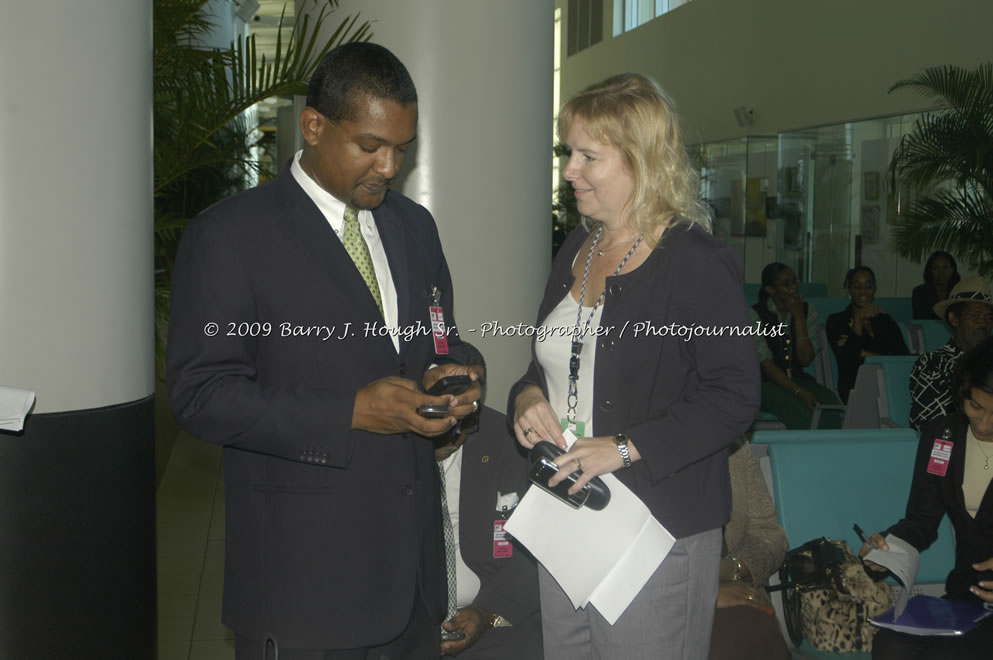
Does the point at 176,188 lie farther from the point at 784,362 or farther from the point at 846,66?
the point at 846,66

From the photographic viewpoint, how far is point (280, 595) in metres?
1.92

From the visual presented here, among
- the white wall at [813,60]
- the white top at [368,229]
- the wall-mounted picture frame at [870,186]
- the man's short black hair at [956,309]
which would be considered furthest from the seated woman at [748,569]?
the wall-mounted picture frame at [870,186]

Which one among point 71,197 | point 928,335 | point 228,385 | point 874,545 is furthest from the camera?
point 928,335

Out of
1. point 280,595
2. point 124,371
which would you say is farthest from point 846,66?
point 280,595

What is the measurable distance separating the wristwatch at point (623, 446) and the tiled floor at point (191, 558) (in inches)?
123

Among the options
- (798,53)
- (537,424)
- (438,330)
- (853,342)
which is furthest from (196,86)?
(798,53)

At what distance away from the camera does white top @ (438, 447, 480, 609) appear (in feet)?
10.2

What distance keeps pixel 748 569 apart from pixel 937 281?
267 inches

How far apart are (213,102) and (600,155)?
323 centimetres

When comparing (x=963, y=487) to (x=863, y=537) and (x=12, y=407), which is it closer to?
(x=863, y=537)

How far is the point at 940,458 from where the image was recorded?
3598 mm

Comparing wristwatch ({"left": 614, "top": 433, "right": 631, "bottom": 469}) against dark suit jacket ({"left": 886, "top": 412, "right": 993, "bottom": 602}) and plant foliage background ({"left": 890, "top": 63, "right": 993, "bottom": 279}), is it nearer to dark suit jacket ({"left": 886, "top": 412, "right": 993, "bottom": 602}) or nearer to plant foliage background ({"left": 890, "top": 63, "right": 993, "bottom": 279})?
dark suit jacket ({"left": 886, "top": 412, "right": 993, "bottom": 602})

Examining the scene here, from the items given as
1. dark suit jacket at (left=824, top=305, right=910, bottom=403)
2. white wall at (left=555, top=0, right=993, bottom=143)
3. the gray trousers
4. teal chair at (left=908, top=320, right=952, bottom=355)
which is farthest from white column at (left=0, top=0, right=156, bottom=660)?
teal chair at (left=908, top=320, right=952, bottom=355)

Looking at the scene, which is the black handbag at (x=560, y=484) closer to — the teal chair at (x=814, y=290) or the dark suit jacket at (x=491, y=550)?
the dark suit jacket at (x=491, y=550)
